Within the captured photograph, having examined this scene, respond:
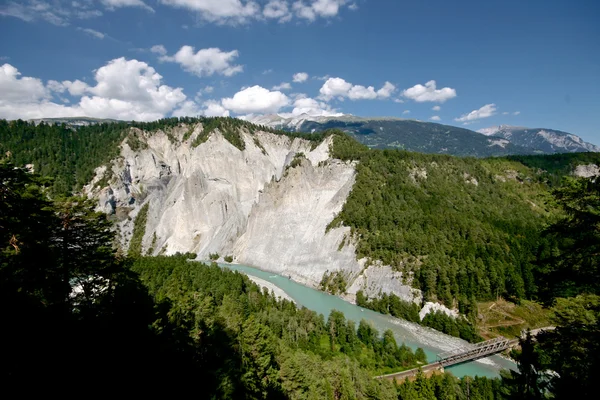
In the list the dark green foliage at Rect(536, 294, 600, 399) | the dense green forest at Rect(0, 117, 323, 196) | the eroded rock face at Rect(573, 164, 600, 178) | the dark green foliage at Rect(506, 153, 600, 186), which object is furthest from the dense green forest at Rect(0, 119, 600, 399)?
the eroded rock face at Rect(573, 164, 600, 178)

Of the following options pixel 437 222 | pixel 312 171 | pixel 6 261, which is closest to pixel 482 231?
pixel 437 222

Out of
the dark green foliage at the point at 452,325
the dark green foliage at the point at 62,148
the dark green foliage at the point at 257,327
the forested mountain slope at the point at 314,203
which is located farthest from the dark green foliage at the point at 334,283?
the dark green foliage at the point at 62,148

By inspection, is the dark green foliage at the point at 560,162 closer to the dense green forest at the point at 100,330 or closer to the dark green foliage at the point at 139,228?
the dense green forest at the point at 100,330

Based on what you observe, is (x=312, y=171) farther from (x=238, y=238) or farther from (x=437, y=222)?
(x=437, y=222)

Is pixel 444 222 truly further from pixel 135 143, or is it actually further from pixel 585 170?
pixel 585 170

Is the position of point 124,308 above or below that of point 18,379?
below

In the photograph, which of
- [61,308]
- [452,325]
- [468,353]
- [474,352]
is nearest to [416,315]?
[452,325]
